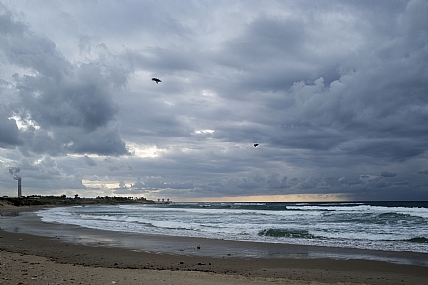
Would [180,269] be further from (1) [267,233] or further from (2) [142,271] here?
(1) [267,233]

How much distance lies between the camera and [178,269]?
10.2 m

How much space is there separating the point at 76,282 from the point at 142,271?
2.43m

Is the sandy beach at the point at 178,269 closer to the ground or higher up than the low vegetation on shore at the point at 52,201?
higher up

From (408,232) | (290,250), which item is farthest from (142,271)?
(408,232)

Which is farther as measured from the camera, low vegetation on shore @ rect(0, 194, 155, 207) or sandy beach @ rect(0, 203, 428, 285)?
low vegetation on shore @ rect(0, 194, 155, 207)

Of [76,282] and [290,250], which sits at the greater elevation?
[76,282]

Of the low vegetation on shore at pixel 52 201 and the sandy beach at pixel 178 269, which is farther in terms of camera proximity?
the low vegetation on shore at pixel 52 201

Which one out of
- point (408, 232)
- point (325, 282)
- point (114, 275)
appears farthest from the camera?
point (408, 232)

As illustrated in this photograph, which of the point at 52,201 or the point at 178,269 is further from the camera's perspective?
the point at 52,201

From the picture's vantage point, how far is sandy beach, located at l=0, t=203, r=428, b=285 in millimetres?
8094

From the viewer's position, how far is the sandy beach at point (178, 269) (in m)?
8.09

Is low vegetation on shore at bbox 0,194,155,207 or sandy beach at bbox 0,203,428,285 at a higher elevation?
sandy beach at bbox 0,203,428,285

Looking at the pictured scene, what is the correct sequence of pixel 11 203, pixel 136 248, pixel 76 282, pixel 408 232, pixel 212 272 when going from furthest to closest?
pixel 11 203 < pixel 408 232 < pixel 136 248 < pixel 212 272 < pixel 76 282

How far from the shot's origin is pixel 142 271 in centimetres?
946
